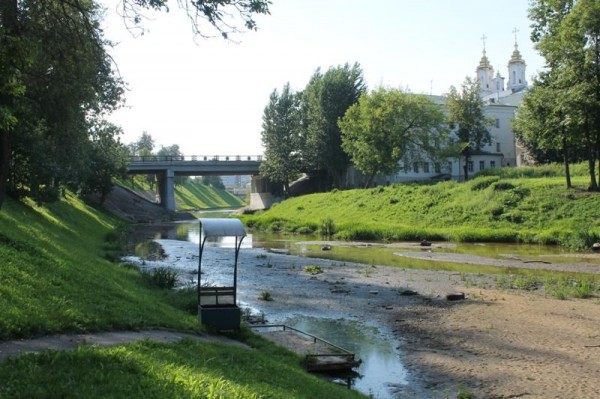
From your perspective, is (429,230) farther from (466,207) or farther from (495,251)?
(495,251)

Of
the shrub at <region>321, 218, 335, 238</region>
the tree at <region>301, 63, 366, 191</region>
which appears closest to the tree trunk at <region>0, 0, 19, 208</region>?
the shrub at <region>321, 218, 335, 238</region>

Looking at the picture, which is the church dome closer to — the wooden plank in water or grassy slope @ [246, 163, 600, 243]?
grassy slope @ [246, 163, 600, 243]

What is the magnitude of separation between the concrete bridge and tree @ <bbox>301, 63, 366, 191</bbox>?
53.4ft

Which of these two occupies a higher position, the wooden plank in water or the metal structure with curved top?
the metal structure with curved top

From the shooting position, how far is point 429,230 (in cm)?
5175

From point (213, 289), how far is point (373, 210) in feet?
169

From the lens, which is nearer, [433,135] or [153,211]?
[433,135]

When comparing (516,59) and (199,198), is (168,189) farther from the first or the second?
(516,59)

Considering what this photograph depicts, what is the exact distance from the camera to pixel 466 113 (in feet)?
277

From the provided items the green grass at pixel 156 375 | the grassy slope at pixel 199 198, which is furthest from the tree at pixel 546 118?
the grassy slope at pixel 199 198

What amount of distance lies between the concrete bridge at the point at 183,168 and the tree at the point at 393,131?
3082cm

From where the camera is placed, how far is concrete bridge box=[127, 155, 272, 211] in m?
97.5

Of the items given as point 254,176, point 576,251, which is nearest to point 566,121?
point 576,251

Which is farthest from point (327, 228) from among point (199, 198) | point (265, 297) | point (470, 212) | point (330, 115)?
point (199, 198)
